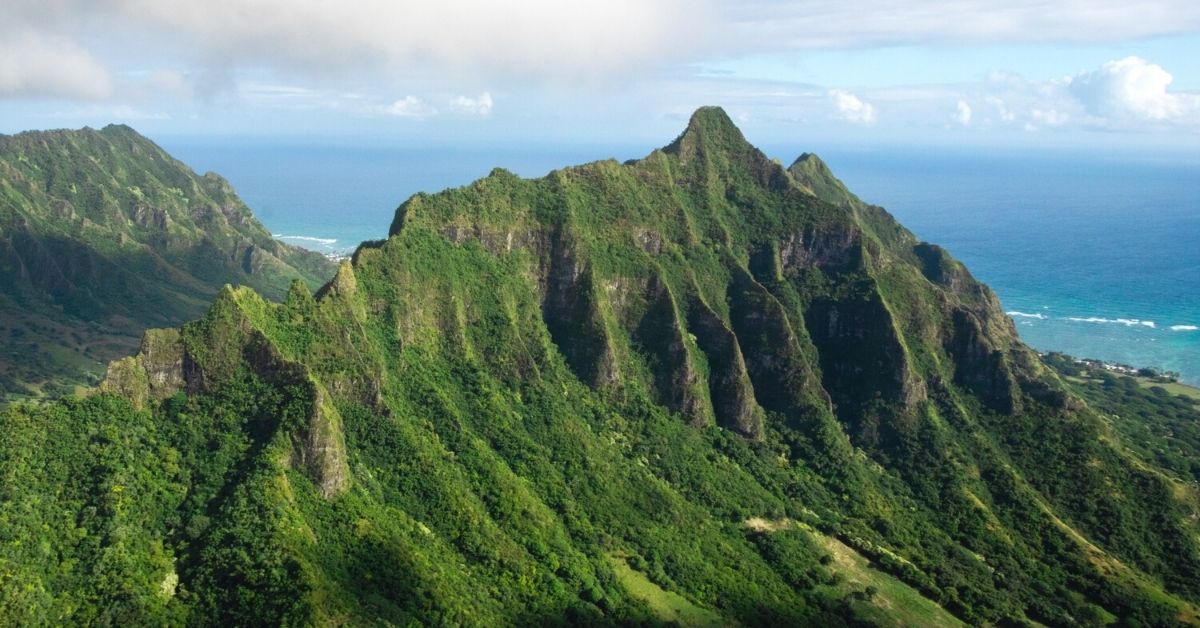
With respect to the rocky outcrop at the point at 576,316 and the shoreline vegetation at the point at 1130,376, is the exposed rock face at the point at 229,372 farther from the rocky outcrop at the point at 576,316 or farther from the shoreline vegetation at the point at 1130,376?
the shoreline vegetation at the point at 1130,376

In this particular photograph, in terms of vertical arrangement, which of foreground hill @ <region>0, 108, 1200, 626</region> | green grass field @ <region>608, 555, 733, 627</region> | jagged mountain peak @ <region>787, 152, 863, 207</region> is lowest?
green grass field @ <region>608, 555, 733, 627</region>

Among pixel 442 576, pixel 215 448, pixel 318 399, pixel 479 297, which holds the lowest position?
pixel 442 576

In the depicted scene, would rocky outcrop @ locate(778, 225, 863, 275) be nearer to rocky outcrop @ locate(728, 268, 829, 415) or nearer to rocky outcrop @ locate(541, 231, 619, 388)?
rocky outcrop @ locate(728, 268, 829, 415)

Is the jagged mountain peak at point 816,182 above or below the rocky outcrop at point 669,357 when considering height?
above

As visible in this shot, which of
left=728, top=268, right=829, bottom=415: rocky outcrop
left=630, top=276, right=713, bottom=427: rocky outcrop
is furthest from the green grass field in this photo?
left=728, top=268, right=829, bottom=415: rocky outcrop

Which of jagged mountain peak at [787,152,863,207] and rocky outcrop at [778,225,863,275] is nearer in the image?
rocky outcrop at [778,225,863,275]

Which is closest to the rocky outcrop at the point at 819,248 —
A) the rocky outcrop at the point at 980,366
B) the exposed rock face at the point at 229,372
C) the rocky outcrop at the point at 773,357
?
the rocky outcrop at the point at 773,357

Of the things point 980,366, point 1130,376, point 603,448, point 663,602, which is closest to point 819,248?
point 980,366

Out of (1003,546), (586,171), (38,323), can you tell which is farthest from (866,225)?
(38,323)

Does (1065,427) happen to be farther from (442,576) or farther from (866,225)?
(442,576)
